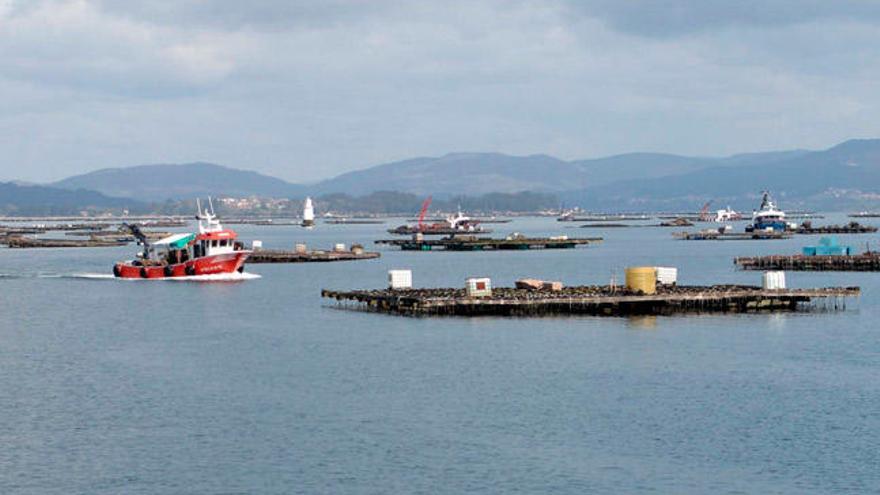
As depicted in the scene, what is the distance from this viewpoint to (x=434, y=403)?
178 ft

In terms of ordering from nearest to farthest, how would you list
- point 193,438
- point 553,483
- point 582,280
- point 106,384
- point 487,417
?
point 553,483, point 193,438, point 487,417, point 106,384, point 582,280

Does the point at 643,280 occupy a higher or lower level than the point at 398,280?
lower

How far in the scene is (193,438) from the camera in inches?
1885

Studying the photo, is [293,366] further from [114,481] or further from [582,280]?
[582,280]

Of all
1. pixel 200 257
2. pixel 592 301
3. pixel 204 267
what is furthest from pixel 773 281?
pixel 200 257

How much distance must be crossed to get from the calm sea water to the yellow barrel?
3.97 meters

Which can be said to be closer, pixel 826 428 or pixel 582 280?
pixel 826 428

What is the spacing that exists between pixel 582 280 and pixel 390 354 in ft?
190

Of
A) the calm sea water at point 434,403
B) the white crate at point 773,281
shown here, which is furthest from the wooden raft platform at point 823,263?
the white crate at point 773,281

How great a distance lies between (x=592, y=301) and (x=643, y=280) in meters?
4.89

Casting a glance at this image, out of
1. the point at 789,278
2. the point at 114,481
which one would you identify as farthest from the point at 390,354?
the point at 789,278

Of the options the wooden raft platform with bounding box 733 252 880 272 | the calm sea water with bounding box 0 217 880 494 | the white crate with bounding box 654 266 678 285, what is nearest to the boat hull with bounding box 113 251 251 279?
the calm sea water with bounding box 0 217 880 494

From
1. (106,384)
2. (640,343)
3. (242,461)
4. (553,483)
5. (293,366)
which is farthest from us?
(640,343)

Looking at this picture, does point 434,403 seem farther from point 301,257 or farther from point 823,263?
point 301,257
